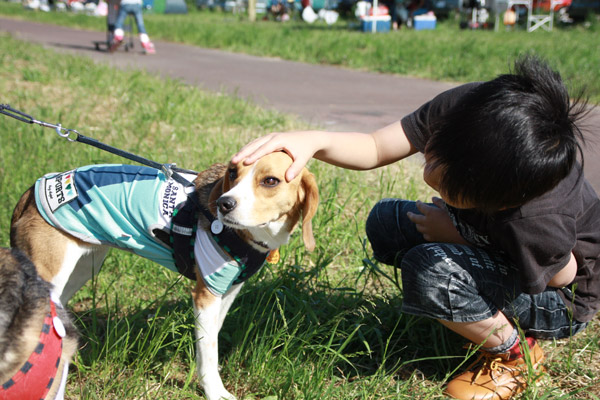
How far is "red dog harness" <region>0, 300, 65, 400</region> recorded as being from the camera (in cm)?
153

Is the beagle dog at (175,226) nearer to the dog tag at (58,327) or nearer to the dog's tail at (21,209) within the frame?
the dog's tail at (21,209)

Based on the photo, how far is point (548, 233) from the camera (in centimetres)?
204

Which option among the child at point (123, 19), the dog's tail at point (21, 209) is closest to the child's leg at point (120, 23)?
the child at point (123, 19)

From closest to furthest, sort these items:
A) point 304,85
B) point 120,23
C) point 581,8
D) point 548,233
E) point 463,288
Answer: point 548,233 < point 463,288 < point 304,85 < point 120,23 < point 581,8

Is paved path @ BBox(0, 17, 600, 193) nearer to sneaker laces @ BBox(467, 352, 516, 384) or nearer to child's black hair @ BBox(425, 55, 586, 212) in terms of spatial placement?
sneaker laces @ BBox(467, 352, 516, 384)

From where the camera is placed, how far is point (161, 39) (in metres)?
15.3

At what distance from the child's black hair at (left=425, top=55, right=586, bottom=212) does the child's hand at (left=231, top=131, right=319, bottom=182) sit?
0.48 m

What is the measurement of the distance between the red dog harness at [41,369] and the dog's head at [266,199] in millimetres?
718

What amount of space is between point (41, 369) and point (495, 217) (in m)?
1.54

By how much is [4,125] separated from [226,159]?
220 cm

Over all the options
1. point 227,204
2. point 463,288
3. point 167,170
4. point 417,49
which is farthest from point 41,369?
point 417,49

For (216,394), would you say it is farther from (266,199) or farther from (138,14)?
(138,14)

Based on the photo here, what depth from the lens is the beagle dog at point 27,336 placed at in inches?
60.3

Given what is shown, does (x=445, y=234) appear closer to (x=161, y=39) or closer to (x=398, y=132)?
(x=398, y=132)
